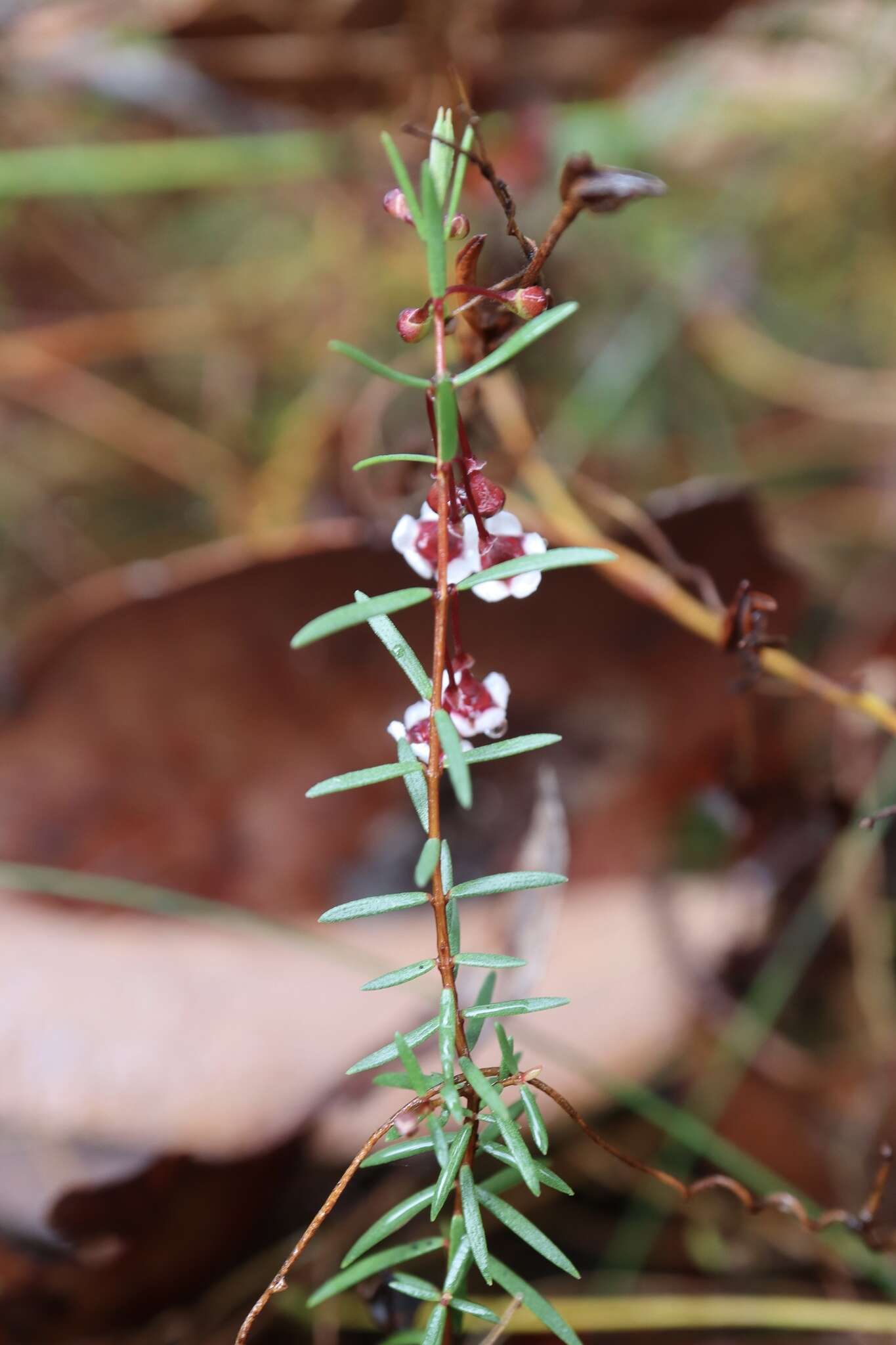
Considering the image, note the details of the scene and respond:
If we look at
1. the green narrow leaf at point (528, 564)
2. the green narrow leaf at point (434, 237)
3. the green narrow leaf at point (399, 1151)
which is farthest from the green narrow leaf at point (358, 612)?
the green narrow leaf at point (399, 1151)

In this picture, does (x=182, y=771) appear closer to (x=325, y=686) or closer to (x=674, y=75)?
(x=325, y=686)

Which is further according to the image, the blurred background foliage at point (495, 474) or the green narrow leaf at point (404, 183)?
the blurred background foliage at point (495, 474)

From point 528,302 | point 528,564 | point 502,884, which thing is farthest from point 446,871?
point 528,302

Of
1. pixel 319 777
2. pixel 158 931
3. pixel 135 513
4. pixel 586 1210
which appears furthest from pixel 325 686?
pixel 135 513

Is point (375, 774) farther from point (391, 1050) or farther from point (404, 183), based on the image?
point (404, 183)

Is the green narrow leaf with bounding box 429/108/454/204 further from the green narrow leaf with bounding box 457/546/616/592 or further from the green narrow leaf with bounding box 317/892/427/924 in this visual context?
the green narrow leaf with bounding box 317/892/427/924

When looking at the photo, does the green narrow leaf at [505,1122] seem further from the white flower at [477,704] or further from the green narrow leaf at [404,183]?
the green narrow leaf at [404,183]

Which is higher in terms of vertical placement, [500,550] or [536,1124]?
[500,550]
